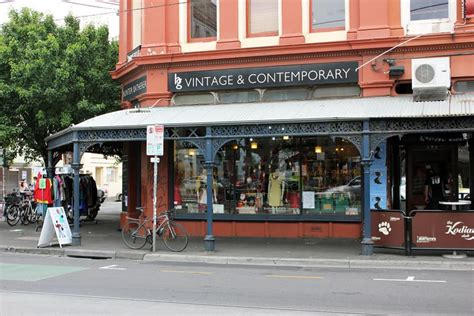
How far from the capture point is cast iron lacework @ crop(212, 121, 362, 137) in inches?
494

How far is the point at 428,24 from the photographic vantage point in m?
14.1

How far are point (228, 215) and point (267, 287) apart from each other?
22.7 feet

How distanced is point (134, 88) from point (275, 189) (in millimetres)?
5612

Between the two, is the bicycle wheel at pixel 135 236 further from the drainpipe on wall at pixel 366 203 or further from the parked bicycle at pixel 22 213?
the parked bicycle at pixel 22 213

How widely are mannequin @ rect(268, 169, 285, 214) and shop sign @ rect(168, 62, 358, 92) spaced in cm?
266

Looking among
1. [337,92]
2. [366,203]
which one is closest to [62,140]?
[337,92]

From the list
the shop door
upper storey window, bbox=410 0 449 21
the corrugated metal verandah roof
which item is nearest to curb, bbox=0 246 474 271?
the corrugated metal verandah roof

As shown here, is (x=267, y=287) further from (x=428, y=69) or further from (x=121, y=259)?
(x=428, y=69)

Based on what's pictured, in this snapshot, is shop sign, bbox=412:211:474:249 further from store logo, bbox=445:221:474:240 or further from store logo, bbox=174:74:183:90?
store logo, bbox=174:74:183:90

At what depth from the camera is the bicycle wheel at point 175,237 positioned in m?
13.3

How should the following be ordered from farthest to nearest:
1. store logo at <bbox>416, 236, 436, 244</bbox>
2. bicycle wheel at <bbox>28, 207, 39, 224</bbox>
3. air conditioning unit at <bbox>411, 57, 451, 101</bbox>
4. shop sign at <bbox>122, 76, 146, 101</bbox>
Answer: bicycle wheel at <bbox>28, 207, 39, 224</bbox>
shop sign at <bbox>122, 76, 146, 101</bbox>
air conditioning unit at <bbox>411, 57, 451, 101</bbox>
store logo at <bbox>416, 236, 436, 244</bbox>

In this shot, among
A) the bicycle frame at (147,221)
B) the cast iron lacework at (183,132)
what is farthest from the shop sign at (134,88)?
the bicycle frame at (147,221)

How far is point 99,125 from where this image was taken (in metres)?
14.3

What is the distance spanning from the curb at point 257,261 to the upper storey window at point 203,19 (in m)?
6.86
